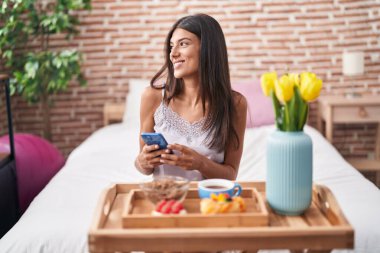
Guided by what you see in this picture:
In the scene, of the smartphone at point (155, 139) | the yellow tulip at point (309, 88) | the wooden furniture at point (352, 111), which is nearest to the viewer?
the yellow tulip at point (309, 88)

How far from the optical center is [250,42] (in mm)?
4301

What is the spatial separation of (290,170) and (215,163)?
1.86 ft

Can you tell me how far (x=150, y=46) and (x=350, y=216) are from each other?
262 centimetres

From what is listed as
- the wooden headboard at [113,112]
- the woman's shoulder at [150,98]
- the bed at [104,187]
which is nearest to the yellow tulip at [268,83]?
the woman's shoulder at [150,98]

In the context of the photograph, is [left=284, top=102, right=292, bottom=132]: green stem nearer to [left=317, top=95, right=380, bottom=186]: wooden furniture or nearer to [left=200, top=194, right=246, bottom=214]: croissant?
[left=200, top=194, right=246, bottom=214]: croissant

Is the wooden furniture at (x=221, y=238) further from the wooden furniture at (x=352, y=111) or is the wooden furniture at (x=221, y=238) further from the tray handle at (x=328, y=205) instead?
the wooden furniture at (x=352, y=111)

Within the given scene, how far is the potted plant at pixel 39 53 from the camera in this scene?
3818 mm

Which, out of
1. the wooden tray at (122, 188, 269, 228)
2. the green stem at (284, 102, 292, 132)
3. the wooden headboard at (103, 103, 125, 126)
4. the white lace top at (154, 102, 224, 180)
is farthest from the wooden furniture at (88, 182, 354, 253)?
the wooden headboard at (103, 103, 125, 126)

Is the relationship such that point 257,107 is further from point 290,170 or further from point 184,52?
point 290,170

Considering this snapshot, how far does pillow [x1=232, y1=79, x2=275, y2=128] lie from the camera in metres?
3.80

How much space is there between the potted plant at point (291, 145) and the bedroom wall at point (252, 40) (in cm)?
292

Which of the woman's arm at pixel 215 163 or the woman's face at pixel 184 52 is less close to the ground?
the woman's face at pixel 184 52

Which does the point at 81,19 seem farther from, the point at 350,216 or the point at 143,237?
the point at 143,237

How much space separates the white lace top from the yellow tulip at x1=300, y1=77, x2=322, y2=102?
687 mm
